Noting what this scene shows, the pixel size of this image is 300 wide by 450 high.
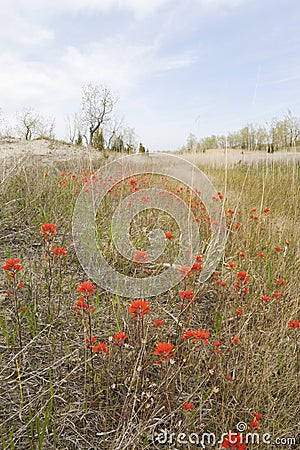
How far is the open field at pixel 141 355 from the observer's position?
1304 mm

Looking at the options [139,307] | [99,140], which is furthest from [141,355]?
[99,140]

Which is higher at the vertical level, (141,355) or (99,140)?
(99,140)

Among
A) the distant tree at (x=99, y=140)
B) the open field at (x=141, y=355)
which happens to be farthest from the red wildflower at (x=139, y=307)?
the distant tree at (x=99, y=140)

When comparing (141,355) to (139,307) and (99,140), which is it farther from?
(99,140)

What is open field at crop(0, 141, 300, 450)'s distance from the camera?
1.30m

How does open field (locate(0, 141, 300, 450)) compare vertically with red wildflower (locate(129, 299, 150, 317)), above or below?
below

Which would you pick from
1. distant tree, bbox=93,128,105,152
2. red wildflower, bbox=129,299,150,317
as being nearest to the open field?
red wildflower, bbox=129,299,150,317

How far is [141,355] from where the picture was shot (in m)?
1.38

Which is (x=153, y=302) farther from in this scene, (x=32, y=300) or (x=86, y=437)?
(x=86, y=437)

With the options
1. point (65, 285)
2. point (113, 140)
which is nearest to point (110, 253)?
point (65, 285)

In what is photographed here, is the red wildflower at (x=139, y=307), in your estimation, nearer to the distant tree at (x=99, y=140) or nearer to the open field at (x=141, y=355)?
the open field at (x=141, y=355)

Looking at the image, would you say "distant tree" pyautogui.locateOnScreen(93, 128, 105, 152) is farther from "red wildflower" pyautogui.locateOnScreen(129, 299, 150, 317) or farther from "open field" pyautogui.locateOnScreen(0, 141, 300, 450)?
"red wildflower" pyautogui.locateOnScreen(129, 299, 150, 317)

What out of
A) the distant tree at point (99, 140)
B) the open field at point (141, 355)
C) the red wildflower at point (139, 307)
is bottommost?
the open field at point (141, 355)

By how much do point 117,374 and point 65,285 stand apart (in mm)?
914
